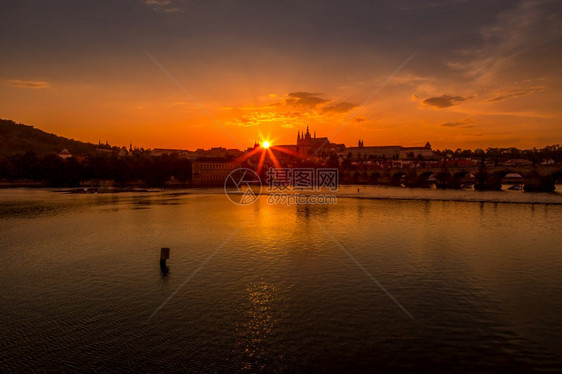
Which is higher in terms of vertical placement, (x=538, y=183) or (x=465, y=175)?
(x=465, y=175)

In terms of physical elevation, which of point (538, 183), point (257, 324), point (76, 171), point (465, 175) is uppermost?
point (76, 171)

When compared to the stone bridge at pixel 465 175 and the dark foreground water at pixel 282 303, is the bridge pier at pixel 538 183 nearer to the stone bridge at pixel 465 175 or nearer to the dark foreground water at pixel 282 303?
the stone bridge at pixel 465 175

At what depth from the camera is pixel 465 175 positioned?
14175 cm

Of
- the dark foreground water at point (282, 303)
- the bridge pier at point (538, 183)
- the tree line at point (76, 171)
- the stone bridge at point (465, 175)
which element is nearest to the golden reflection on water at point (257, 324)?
the dark foreground water at point (282, 303)

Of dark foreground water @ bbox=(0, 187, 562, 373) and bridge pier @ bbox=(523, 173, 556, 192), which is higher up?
bridge pier @ bbox=(523, 173, 556, 192)

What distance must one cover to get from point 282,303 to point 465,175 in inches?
5660

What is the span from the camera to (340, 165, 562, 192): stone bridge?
357 feet

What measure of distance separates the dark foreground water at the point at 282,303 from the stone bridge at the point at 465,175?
89539mm

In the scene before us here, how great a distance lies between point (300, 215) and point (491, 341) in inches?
1616

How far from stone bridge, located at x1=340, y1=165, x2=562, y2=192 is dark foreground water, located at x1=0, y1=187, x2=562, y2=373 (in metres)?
89.5

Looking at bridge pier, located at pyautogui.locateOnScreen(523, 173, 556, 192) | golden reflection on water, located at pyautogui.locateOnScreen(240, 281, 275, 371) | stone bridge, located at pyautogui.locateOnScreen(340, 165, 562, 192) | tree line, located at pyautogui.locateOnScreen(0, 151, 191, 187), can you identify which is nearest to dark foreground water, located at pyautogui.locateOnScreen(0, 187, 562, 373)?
golden reflection on water, located at pyautogui.locateOnScreen(240, 281, 275, 371)

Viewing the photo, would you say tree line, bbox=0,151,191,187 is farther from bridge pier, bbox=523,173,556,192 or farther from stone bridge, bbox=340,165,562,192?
bridge pier, bbox=523,173,556,192

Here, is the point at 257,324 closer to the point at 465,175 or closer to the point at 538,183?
the point at 538,183

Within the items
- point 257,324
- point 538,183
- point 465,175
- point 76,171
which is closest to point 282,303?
point 257,324
